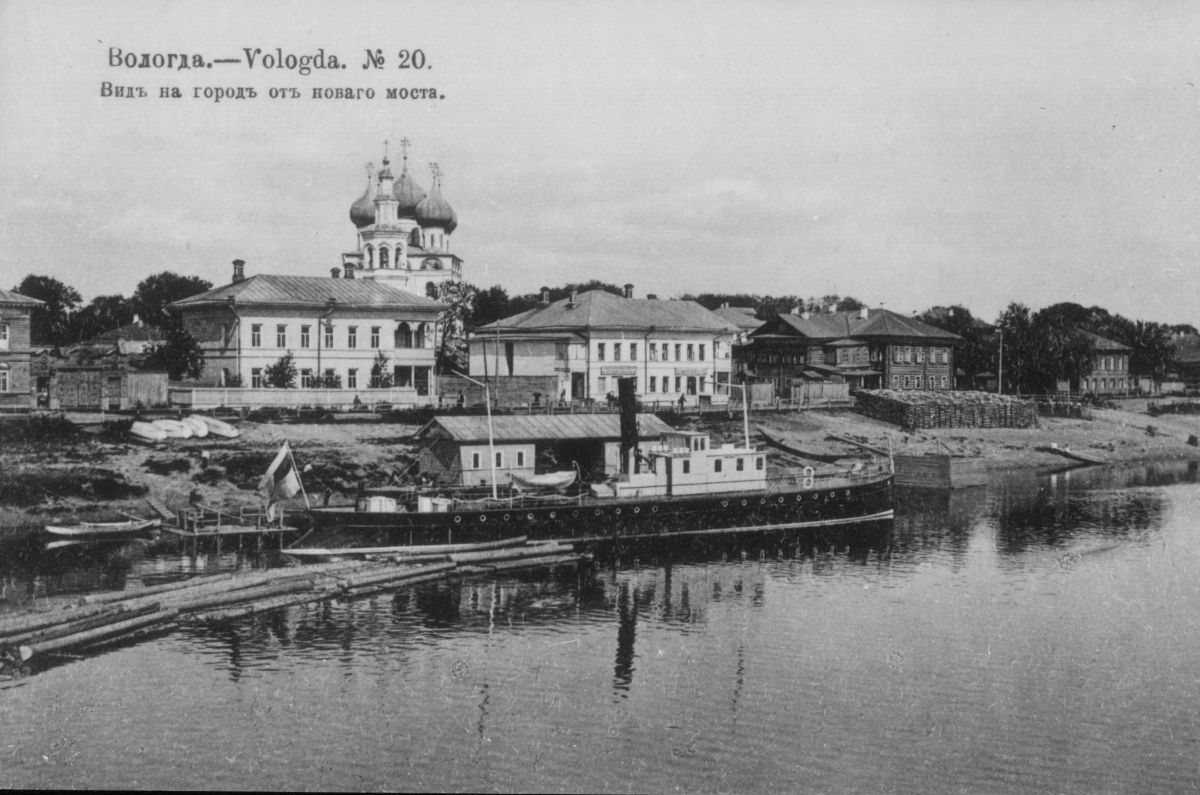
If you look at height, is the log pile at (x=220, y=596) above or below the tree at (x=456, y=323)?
below

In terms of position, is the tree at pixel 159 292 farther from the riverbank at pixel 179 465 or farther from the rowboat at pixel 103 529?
the rowboat at pixel 103 529

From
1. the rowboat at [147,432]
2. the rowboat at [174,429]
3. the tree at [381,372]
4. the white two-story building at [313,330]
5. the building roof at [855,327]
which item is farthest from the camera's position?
the building roof at [855,327]

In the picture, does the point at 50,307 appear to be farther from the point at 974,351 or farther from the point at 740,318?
the point at 974,351

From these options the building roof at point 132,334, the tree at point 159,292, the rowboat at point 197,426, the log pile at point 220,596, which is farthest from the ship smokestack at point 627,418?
the tree at point 159,292

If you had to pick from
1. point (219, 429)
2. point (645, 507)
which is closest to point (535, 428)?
point (645, 507)

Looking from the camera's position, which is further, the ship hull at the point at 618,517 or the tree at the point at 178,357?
the tree at the point at 178,357

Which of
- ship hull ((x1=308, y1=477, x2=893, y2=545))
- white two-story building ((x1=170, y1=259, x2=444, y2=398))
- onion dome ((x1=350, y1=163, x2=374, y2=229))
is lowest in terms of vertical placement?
ship hull ((x1=308, y1=477, x2=893, y2=545))

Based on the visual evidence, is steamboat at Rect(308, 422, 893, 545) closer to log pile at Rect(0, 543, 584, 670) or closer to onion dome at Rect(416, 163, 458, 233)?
log pile at Rect(0, 543, 584, 670)

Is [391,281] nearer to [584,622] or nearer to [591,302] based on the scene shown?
[591,302]

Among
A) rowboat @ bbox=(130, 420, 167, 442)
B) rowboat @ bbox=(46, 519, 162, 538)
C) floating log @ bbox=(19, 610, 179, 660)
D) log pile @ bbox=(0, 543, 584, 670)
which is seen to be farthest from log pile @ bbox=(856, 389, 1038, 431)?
floating log @ bbox=(19, 610, 179, 660)
